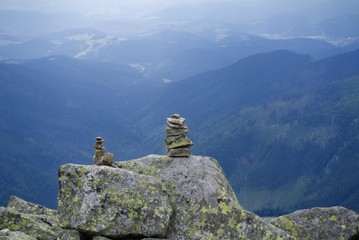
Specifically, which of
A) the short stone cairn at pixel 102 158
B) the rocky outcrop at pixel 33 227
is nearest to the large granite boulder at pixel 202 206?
the short stone cairn at pixel 102 158

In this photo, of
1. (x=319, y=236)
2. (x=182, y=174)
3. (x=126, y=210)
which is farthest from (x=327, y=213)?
(x=126, y=210)

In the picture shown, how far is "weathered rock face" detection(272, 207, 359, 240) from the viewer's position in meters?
31.1

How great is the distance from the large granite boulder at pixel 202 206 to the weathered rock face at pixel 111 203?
962 mm

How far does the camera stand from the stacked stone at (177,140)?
100ft

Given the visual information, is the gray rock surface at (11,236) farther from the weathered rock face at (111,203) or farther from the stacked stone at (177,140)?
the stacked stone at (177,140)

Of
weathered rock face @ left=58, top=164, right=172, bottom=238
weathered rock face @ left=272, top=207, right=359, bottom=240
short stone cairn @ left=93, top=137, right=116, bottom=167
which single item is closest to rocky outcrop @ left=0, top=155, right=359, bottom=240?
weathered rock face @ left=58, top=164, right=172, bottom=238

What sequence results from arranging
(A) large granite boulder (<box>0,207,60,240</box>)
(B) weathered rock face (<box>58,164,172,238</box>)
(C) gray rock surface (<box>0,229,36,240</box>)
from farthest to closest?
(A) large granite boulder (<box>0,207,60,240</box>)
(B) weathered rock face (<box>58,164,172,238</box>)
(C) gray rock surface (<box>0,229,36,240</box>)

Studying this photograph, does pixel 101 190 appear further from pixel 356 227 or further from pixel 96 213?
pixel 356 227

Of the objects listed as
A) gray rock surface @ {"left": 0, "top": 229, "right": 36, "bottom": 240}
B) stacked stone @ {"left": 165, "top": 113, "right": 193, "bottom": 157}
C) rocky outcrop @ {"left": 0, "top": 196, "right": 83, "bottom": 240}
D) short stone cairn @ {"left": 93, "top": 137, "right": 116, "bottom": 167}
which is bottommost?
gray rock surface @ {"left": 0, "top": 229, "right": 36, "bottom": 240}

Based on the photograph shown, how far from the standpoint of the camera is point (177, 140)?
3092cm

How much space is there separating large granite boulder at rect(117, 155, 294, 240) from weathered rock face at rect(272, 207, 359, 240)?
4.53 m

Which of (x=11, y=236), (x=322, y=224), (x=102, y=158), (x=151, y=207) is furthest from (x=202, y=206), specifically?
(x=11, y=236)

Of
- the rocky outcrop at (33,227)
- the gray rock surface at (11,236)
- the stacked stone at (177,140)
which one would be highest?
the stacked stone at (177,140)

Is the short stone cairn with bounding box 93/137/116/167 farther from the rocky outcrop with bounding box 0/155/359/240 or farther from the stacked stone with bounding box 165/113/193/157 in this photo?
the stacked stone with bounding box 165/113/193/157
